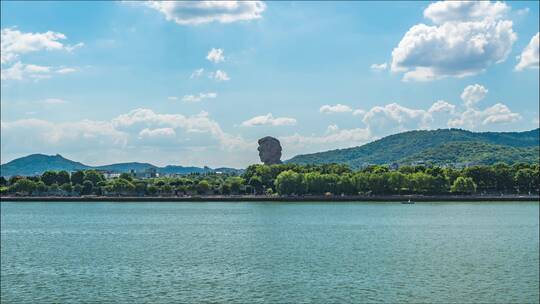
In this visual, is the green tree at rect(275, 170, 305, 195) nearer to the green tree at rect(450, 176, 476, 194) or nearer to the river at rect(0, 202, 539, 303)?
the green tree at rect(450, 176, 476, 194)

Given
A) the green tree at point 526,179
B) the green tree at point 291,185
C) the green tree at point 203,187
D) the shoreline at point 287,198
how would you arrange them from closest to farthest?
the shoreline at point 287,198, the green tree at point 526,179, the green tree at point 291,185, the green tree at point 203,187

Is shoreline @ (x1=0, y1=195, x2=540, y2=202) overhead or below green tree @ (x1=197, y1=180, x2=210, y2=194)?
below

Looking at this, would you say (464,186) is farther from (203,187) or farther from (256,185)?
(203,187)

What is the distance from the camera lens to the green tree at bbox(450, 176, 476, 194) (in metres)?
162

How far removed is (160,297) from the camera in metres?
35.0

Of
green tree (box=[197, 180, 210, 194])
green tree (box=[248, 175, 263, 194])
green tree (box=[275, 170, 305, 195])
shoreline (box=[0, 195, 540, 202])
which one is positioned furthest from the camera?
green tree (box=[248, 175, 263, 194])

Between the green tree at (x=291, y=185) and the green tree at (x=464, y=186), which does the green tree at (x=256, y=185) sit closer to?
the green tree at (x=291, y=185)

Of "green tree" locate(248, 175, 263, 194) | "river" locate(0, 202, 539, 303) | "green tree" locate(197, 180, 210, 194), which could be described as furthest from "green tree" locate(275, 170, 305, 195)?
"river" locate(0, 202, 539, 303)

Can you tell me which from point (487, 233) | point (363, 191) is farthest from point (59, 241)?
point (363, 191)

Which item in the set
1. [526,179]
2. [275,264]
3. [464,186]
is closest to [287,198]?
[464,186]

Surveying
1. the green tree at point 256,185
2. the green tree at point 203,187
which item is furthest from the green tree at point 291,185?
the green tree at point 203,187

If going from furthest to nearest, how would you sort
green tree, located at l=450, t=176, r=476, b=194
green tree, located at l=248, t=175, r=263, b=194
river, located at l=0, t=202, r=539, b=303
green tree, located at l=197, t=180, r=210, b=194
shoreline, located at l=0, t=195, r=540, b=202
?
green tree, located at l=248, t=175, r=263, b=194 → green tree, located at l=197, t=180, r=210, b=194 → green tree, located at l=450, t=176, r=476, b=194 → shoreline, located at l=0, t=195, r=540, b=202 → river, located at l=0, t=202, r=539, b=303

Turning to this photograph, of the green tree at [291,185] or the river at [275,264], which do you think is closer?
the river at [275,264]

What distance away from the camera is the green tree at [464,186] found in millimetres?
162000
